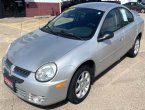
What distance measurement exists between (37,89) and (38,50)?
2.69ft

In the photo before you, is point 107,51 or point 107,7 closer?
point 107,51

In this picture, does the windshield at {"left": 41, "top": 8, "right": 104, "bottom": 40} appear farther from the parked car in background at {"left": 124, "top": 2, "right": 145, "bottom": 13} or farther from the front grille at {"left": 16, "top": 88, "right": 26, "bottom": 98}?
the parked car in background at {"left": 124, "top": 2, "right": 145, "bottom": 13}

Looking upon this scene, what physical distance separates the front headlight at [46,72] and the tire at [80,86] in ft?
1.33

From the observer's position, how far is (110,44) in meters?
5.20

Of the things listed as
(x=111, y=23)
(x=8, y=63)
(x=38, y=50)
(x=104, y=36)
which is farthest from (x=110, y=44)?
(x=8, y=63)

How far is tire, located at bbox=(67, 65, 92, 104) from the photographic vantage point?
14.1 ft

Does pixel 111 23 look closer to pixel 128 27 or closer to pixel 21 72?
pixel 128 27

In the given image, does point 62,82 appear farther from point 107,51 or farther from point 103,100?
point 107,51

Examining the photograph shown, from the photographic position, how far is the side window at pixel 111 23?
5.23m

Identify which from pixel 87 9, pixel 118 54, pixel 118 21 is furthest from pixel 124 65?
pixel 87 9

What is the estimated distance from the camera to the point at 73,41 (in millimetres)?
4715

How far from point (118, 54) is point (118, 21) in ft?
2.44

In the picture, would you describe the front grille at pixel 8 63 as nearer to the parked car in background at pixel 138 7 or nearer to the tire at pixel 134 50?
the tire at pixel 134 50

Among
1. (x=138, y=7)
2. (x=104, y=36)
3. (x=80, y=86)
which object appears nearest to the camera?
(x=80, y=86)
